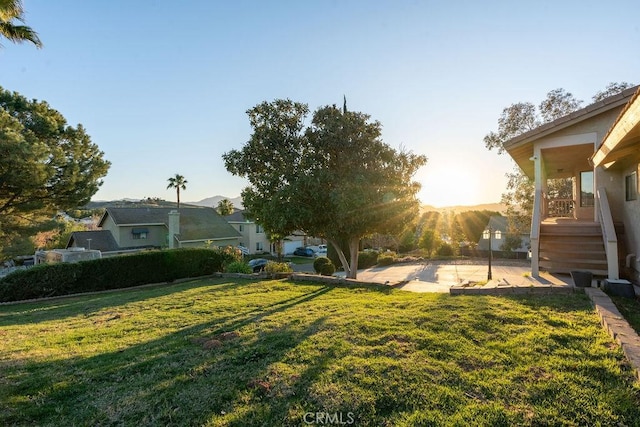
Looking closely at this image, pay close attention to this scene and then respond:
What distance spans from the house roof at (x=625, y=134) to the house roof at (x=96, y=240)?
110ft

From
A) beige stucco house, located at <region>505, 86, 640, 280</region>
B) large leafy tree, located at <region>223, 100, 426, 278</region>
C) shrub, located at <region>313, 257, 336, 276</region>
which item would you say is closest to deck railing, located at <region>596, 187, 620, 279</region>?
beige stucco house, located at <region>505, 86, 640, 280</region>

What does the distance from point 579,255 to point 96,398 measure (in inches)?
439

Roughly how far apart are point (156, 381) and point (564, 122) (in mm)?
12207

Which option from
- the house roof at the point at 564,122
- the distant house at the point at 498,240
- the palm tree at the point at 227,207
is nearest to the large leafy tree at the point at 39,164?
the palm tree at the point at 227,207

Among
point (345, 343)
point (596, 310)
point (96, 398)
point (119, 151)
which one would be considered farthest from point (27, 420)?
point (119, 151)

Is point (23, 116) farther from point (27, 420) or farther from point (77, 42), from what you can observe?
point (27, 420)

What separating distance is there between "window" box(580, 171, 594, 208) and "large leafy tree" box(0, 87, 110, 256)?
75.3 ft

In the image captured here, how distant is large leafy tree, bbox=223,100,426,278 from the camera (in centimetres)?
1073

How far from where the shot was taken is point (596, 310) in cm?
561

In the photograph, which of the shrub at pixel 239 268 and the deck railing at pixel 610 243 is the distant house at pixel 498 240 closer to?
the deck railing at pixel 610 243

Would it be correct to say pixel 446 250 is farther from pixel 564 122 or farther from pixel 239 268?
pixel 564 122

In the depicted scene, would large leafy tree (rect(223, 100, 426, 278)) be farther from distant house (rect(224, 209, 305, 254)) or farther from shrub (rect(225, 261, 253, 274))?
distant house (rect(224, 209, 305, 254))

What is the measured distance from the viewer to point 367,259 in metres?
29.2

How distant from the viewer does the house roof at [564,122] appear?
918cm
